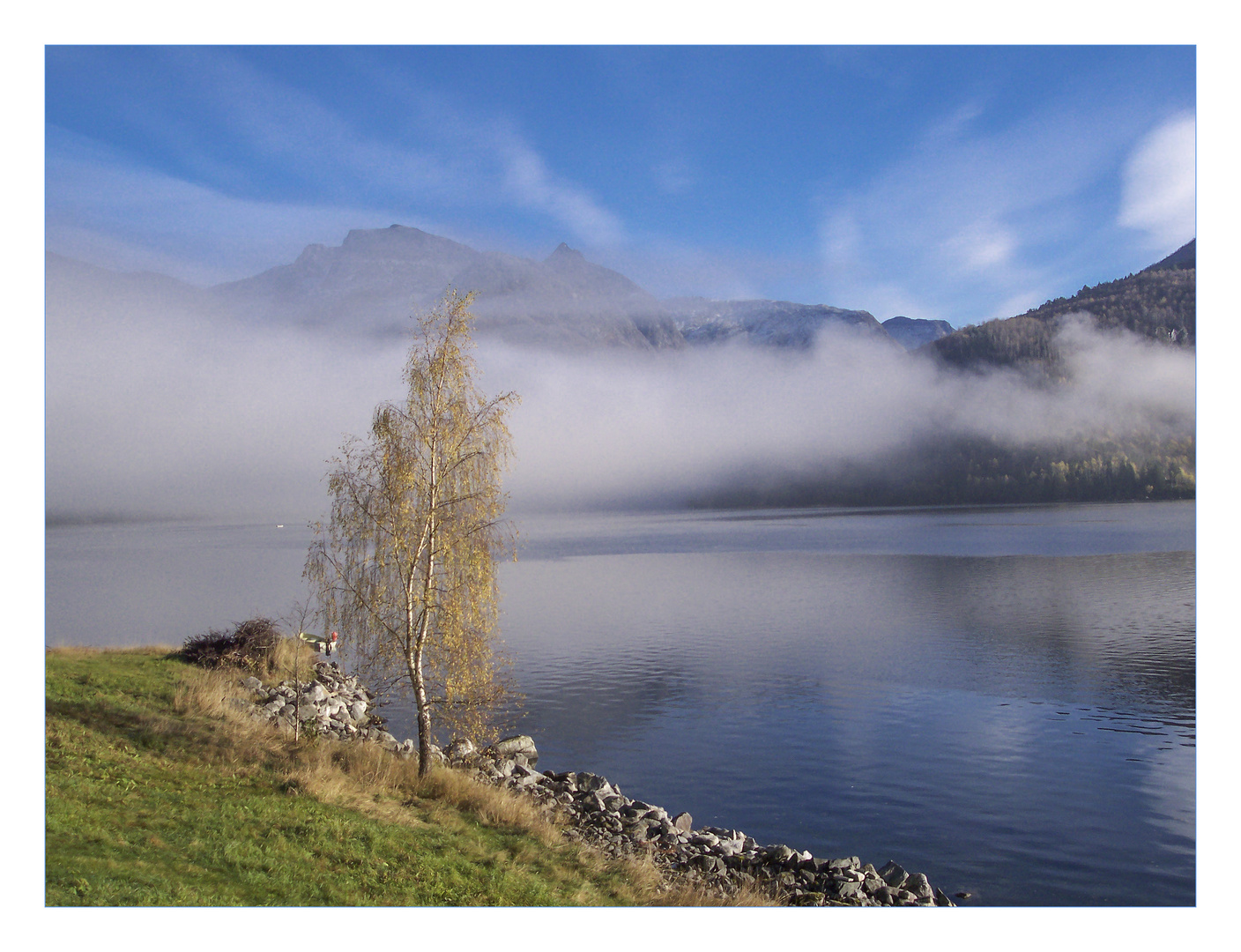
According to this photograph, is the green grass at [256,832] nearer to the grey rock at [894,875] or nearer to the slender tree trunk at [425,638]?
the slender tree trunk at [425,638]

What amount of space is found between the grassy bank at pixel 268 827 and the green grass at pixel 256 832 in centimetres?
2

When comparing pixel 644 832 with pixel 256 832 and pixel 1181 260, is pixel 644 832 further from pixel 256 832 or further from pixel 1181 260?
pixel 1181 260

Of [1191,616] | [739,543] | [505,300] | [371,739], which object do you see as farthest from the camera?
[505,300]

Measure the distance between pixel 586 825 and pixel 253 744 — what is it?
6.59 meters

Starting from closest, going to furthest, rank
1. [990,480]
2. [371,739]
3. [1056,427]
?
1. [371,739]
2. [1056,427]
3. [990,480]

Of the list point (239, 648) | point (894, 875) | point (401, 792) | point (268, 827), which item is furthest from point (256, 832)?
point (239, 648)

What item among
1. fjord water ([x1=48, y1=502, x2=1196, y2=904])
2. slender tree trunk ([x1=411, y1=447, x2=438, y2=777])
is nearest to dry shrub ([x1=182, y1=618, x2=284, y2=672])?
fjord water ([x1=48, y1=502, x2=1196, y2=904])

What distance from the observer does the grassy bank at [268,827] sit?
360 inches

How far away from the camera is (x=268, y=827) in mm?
10492

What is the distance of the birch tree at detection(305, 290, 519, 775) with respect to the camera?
46.3 ft

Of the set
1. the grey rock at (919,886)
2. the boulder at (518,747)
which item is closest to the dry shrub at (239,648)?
the boulder at (518,747)

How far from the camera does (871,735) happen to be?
21406 millimetres
